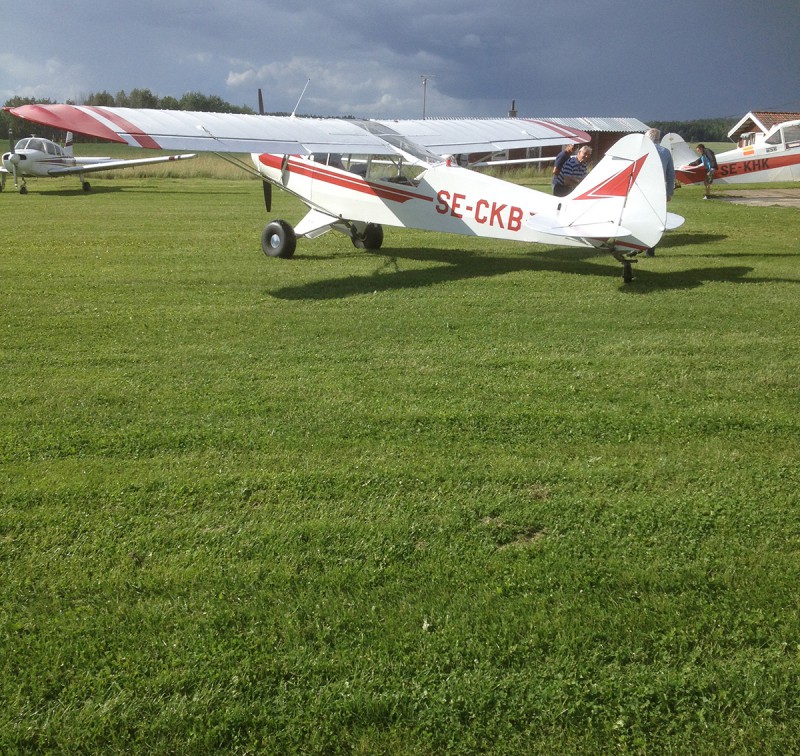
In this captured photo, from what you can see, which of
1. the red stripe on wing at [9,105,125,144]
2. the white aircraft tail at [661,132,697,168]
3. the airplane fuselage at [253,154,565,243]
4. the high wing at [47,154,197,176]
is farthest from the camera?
the high wing at [47,154,197,176]

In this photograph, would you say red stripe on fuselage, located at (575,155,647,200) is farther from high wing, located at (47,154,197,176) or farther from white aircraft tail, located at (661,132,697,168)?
high wing, located at (47,154,197,176)

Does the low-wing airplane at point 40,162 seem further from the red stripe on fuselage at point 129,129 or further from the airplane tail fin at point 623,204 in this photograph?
the airplane tail fin at point 623,204

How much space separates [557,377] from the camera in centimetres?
554

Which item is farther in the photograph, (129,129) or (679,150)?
(679,150)

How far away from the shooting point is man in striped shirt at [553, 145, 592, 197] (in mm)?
11594

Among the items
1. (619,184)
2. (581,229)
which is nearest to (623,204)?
(619,184)

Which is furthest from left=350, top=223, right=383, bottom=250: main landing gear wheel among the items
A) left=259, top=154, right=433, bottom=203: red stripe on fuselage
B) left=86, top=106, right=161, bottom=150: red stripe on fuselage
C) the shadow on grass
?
left=86, top=106, right=161, bottom=150: red stripe on fuselage

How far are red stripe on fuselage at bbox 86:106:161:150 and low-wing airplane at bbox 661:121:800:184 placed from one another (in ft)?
54.2

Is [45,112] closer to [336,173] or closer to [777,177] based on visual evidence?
[336,173]

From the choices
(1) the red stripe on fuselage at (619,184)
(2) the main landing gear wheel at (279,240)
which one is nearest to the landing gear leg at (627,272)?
(1) the red stripe on fuselage at (619,184)

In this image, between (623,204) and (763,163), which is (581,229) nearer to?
(623,204)

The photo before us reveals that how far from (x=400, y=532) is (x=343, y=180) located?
28.4ft

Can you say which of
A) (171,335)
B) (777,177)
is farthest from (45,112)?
(777,177)

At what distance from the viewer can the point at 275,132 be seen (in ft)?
33.8
